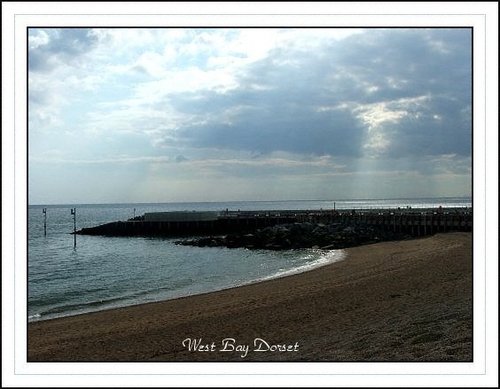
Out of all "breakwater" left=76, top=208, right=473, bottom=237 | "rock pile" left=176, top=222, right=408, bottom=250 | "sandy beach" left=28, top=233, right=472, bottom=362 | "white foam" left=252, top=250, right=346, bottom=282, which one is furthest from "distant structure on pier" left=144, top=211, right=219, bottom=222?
"sandy beach" left=28, top=233, right=472, bottom=362

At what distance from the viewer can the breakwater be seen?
4412 cm

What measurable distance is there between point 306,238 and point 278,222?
17895 mm

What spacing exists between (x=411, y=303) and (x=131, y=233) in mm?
54035

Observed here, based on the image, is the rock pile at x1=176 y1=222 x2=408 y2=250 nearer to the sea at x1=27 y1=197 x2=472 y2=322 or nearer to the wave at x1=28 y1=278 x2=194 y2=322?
the sea at x1=27 y1=197 x2=472 y2=322

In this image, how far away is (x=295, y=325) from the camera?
11.6 meters

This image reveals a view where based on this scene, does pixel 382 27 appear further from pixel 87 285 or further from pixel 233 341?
pixel 87 285

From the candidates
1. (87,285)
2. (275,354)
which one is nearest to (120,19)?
(275,354)

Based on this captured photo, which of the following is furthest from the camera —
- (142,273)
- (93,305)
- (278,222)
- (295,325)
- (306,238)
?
(278,222)

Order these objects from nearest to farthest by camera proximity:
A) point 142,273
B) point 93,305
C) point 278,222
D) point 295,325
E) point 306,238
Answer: point 295,325 < point 93,305 < point 142,273 < point 306,238 < point 278,222

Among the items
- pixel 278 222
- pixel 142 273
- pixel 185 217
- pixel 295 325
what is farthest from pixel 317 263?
pixel 185 217

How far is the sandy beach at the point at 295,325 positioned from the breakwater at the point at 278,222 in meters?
26.3

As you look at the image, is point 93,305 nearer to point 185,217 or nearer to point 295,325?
point 295,325

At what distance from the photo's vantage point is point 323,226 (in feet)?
144

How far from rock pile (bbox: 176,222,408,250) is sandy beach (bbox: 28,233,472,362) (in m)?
19.2
